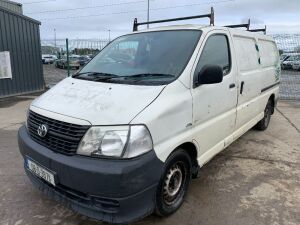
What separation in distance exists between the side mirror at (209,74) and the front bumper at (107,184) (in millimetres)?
1088

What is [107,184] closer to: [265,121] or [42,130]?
[42,130]

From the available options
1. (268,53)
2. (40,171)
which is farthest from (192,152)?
(268,53)

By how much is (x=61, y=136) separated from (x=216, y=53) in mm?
2268

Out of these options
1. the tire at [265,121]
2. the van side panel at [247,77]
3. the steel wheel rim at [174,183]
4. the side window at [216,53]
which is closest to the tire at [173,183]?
the steel wheel rim at [174,183]

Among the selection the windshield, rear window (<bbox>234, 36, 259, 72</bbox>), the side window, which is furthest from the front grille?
rear window (<bbox>234, 36, 259, 72</bbox>)

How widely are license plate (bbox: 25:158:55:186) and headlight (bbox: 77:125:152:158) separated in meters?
0.47

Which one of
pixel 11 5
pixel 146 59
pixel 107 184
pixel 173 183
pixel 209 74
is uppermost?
pixel 11 5

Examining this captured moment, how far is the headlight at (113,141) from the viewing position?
2.62 metres

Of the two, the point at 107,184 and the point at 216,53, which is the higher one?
the point at 216,53

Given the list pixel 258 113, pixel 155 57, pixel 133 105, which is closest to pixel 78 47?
pixel 258 113

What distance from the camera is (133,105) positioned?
2.83m

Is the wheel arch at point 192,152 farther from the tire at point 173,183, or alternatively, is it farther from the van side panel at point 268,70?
the van side panel at point 268,70

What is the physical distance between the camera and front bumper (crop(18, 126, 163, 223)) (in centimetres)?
256

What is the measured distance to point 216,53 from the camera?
13.2ft
